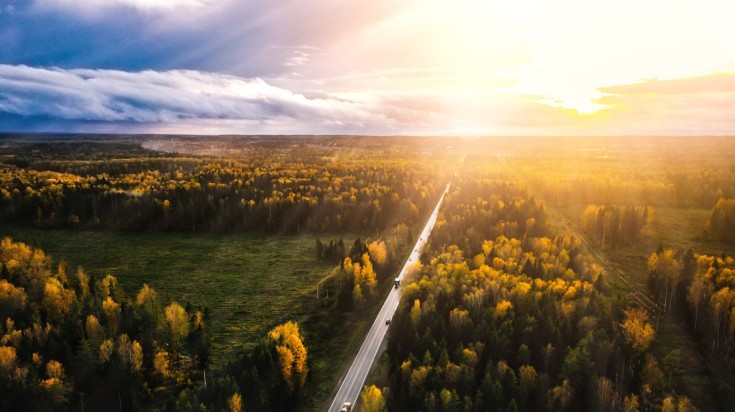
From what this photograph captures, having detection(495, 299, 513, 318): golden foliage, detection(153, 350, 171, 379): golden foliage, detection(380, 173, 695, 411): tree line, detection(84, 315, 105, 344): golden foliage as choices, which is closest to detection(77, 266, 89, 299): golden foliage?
detection(84, 315, 105, 344): golden foliage

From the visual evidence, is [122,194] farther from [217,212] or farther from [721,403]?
[721,403]

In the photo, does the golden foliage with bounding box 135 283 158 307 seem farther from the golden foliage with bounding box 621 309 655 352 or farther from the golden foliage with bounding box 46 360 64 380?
the golden foliage with bounding box 621 309 655 352

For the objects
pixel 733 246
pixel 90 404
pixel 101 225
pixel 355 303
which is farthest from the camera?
pixel 101 225

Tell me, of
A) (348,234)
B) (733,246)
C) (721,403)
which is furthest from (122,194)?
(733,246)

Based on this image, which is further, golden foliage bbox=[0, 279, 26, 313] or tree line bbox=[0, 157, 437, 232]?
tree line bbox=[0, 157, 437, 232]

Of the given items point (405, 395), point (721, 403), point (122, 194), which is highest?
point (122, 194)

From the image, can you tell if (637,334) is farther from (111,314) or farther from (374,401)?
(111,314)
